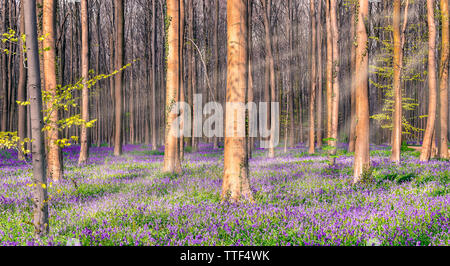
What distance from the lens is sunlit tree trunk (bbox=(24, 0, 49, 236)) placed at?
4.45 metres

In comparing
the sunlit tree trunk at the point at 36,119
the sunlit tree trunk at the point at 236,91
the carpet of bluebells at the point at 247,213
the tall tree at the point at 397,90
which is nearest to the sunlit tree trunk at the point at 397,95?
the tall tree at the point at 397,90

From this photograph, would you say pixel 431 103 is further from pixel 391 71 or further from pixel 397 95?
pixel 391 71

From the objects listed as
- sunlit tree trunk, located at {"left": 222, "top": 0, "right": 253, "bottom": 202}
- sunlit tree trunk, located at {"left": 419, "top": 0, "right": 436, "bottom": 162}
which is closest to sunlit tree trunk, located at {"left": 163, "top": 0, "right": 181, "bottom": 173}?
sunlit tree trunk, located at {"left": 222, "top": 0, "right": 253, "bottom": 202}

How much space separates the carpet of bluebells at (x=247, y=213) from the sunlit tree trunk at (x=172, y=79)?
6.49 feet

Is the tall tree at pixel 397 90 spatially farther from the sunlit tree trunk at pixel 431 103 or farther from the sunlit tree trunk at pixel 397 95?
the sunlit tree trunk at pixel 431 103

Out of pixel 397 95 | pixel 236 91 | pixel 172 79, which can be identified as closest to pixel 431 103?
pixel 397 95

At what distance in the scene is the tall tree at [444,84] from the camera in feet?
43.4

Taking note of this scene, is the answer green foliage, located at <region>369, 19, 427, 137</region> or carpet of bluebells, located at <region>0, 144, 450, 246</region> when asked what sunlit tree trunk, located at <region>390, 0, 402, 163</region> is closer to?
green foliage, located at <region>369, 19, 427, 137</region>

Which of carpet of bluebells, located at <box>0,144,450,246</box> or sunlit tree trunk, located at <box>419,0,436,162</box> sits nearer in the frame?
carpet of bluebells, located at <box>0,144,450,246</box>

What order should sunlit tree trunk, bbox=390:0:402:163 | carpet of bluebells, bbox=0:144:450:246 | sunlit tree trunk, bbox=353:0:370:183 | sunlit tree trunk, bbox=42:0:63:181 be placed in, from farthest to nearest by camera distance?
1. sunlit tree trunk, bbox=390:0:402:163
2. sunlit tree trunk, bbox=42:0:63:181
3. sunlit tree trunk, bbox=353:0:370:183
4. carpet of bluebells, bbox=0:144:450:246

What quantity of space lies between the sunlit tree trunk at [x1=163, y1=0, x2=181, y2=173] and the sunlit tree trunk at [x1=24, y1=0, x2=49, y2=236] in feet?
21.9

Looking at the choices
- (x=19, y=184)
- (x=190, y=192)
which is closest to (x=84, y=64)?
(x=19, y=184)
